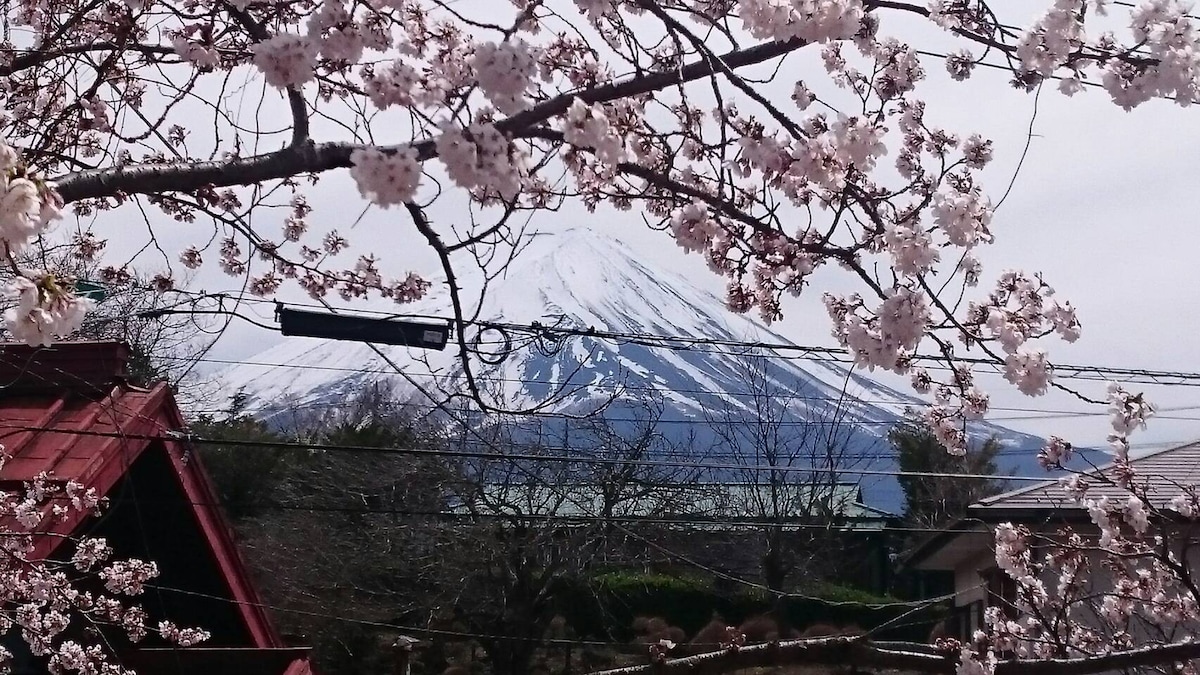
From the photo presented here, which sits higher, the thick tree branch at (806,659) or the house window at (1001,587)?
the house window at (1001,587)

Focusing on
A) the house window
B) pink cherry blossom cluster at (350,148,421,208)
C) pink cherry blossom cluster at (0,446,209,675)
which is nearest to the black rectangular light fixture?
pink cherry blossom cluster at (0,446,209,675)

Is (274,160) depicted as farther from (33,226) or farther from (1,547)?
(1,547)

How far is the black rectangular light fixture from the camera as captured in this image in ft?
20.4

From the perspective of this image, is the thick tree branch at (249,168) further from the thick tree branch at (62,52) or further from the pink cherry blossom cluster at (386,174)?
the thick tree branch at (62,52)

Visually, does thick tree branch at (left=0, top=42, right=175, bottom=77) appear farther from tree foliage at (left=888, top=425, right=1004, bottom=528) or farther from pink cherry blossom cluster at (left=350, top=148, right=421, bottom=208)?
tree foliage at (left=888, top=425, right=1004, bottom=528)

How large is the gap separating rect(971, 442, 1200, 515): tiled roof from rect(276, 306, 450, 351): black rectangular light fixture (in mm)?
4954

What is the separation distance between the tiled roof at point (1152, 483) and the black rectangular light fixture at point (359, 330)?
4954mm

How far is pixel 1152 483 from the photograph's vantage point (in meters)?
8.24

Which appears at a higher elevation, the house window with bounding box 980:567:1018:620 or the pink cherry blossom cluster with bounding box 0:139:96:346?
the pink cherry blossom cluster with bounding box 0:139:96:346

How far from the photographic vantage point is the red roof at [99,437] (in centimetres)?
477

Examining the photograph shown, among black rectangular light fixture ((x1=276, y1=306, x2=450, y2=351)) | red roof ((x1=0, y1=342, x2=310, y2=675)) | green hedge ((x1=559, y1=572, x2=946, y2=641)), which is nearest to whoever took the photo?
red roof ((x1=0, y1=342, x2=310, y2=675))

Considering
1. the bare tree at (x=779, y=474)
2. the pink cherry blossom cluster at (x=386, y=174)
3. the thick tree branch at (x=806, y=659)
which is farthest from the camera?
the bare tree at (x=779, y=474)

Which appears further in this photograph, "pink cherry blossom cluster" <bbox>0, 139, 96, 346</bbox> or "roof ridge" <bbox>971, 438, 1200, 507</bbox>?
"roof ridge" <bbox>971, 438, 1200, 507</bbox>

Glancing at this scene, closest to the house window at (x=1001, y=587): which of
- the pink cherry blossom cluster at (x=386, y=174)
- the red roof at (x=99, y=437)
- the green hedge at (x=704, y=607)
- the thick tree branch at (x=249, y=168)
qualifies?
the red roof at (x=99, y=437)
